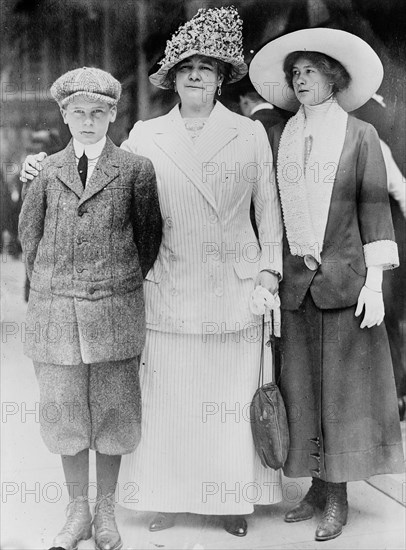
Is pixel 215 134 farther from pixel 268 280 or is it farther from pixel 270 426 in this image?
pixel 270 426

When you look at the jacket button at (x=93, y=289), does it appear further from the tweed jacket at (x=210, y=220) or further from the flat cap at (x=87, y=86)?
the flat cap at (x=87, y=86)

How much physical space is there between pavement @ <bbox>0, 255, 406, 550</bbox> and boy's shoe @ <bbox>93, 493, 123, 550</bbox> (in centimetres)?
5

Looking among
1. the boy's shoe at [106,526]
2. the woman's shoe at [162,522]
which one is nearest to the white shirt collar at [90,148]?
the boy's shoe at [106,526]

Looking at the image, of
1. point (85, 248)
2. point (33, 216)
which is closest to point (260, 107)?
point (85, 248)

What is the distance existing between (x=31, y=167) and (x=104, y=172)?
332 millimetres

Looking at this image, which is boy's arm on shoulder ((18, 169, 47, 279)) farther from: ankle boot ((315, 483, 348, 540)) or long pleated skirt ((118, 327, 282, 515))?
ankle boot ((315, 483, 348, 540))

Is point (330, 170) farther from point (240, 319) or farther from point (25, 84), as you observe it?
point (25, 84)

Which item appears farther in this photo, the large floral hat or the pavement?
the pavement

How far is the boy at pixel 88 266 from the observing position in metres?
3.37

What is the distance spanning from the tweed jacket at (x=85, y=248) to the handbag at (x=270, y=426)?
2.14 feet

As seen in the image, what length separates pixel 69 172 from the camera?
3377 millimetres

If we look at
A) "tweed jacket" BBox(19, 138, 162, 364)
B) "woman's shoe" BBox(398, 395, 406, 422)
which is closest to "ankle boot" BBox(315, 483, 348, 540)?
"woman's shoe" BBox(398, 395, 406, 422)

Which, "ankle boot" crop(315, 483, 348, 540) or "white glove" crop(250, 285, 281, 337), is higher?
"white glove" crop(250, 285, 281, 337)

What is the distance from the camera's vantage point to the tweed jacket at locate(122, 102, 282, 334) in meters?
3.46
